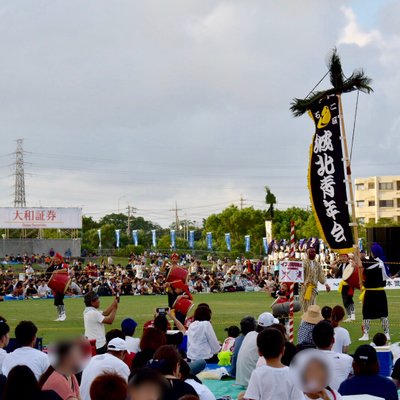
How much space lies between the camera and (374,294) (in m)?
17.8

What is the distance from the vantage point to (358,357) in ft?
25.1

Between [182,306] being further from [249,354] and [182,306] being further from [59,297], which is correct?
[249,354]

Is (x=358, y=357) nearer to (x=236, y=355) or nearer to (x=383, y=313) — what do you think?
(x=236, y=355)

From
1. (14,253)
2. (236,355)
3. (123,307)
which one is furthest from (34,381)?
(14,253)

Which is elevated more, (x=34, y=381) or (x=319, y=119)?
(x=319, y=119)

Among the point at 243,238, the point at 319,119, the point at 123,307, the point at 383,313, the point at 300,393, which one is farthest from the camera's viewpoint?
the point at 243,238

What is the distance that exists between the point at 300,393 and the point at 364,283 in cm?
1144

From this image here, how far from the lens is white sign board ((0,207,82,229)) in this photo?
7775cm

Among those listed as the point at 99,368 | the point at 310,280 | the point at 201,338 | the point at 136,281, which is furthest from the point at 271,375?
the point at 136,281

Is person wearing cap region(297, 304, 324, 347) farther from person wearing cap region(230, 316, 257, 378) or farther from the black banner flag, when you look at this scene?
the black banner flag

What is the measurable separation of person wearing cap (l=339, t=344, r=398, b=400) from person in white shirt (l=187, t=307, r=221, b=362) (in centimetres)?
632

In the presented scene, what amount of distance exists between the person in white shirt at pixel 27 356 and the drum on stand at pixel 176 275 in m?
12.0

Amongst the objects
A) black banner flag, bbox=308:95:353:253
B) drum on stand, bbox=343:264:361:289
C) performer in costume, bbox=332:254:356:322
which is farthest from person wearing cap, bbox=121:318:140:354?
performer in costume, bbox=332:254:356:322

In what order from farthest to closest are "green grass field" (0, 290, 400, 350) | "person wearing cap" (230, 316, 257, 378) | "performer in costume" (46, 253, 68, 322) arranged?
"performer in costume" (46, 253, 68, 322) → "green grass field" (0, 290, 400, 350) → "person wearing cap" (230, 316, 257, 378)
